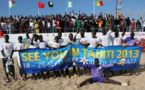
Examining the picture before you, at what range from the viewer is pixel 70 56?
7.07 metres

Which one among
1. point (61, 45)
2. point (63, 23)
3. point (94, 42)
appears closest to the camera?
point (94, 42)

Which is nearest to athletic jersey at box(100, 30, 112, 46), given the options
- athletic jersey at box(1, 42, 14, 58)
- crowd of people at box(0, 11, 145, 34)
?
athletic jersey at box(1, 42, 14, 58)

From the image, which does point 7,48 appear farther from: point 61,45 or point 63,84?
point 63,84

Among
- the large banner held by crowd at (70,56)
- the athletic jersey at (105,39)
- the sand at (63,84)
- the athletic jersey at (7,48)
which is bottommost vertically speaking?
the sand at (63,84)

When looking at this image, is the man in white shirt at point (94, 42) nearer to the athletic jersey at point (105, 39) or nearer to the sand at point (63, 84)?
the athletic jersey at point (105, 39)

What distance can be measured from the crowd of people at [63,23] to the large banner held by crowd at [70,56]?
23.6 feet

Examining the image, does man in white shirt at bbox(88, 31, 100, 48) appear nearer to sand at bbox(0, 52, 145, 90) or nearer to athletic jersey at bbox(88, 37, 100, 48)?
athletic jersey at bbox(88, 37, 100, 48)

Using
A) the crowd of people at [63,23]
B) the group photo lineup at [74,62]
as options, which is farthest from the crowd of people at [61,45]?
the crowd of people at [63,23]

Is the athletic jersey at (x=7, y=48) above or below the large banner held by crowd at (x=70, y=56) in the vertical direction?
above

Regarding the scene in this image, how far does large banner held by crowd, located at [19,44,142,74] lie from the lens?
22.3ft

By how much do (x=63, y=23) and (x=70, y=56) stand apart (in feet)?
26.6

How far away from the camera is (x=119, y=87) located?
226 inches

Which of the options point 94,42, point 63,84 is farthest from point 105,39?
point 63,84

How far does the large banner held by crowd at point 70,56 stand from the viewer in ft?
22.3
